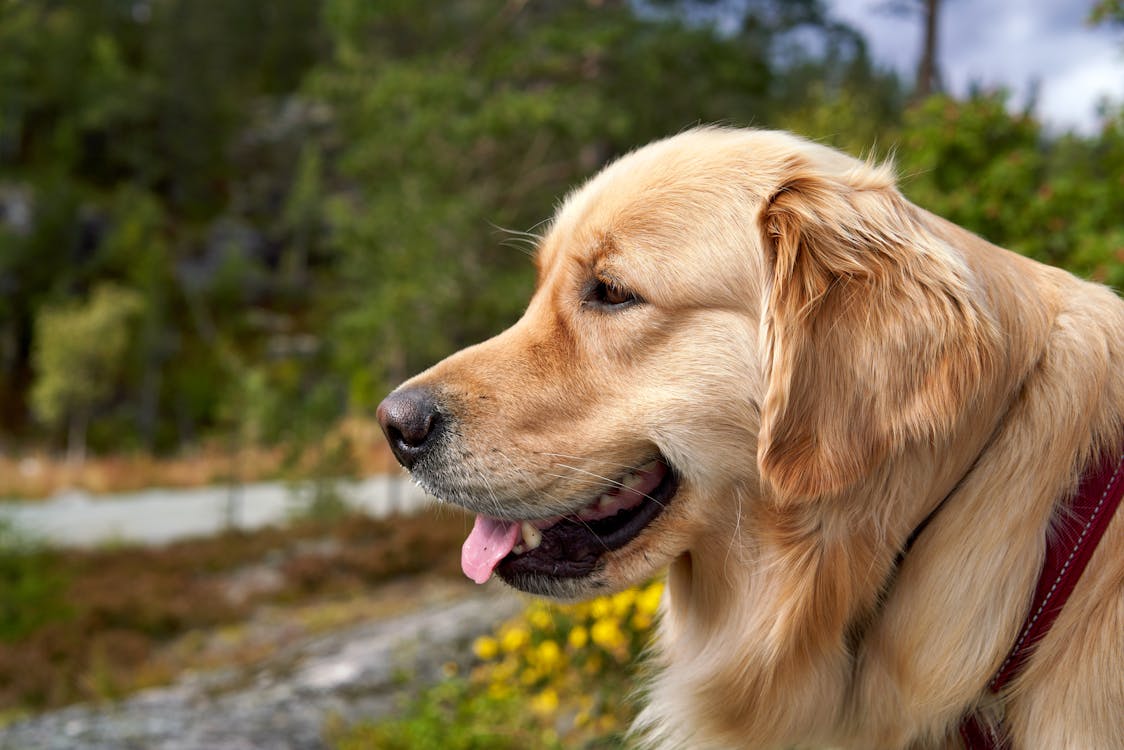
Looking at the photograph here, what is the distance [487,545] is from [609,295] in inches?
26.9

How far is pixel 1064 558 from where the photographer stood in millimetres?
1745

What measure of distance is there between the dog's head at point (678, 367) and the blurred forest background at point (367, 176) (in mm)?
402

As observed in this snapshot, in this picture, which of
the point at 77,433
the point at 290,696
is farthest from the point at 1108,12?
the point at 77,433

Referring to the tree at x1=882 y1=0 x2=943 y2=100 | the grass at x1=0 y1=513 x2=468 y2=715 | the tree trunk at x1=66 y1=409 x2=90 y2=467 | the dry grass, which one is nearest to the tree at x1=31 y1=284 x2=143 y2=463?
the tree trunk at x1=66 y1=409 x2=90 y2=467

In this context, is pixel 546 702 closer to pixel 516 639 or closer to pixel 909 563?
pixel 516 639

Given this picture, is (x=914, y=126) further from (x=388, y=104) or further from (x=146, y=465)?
(x=146, y=465)

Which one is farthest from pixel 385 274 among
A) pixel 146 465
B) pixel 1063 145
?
pixel 146 465

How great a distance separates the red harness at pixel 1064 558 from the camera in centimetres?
173

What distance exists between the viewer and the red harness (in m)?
1.73

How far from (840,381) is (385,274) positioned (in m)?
12.0

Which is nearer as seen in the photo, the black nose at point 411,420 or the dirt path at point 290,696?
the black nose at point 411,420

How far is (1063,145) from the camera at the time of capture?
6.01m

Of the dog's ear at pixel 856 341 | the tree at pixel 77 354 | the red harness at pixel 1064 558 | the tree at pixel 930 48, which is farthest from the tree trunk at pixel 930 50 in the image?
the tree at pixel 77 354

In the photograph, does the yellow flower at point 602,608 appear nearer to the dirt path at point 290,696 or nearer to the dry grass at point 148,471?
the dirt path at point 290,696
